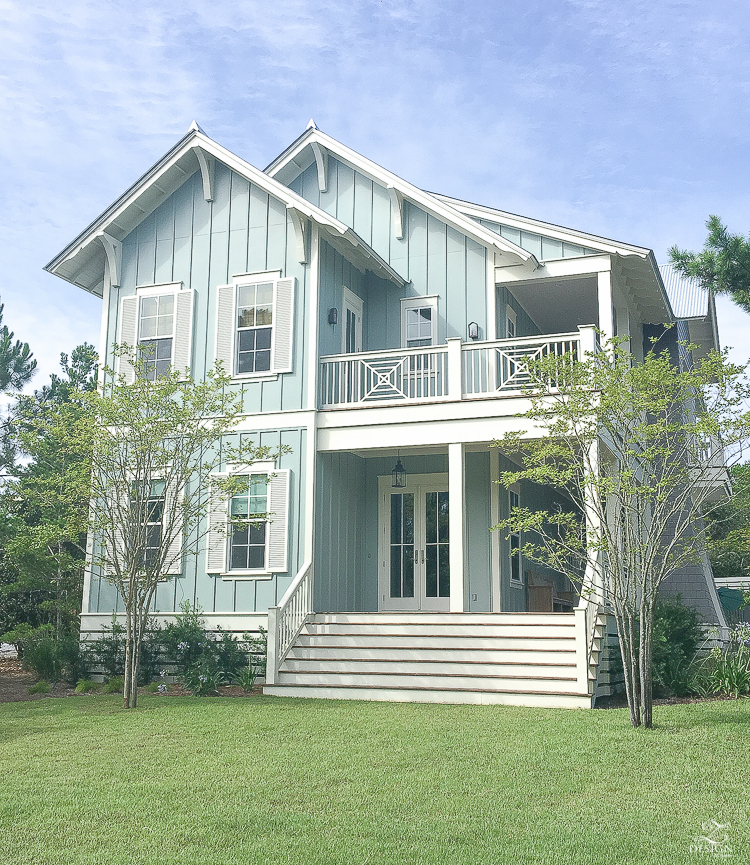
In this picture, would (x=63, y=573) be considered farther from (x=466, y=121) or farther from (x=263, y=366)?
(x=466, y=121)

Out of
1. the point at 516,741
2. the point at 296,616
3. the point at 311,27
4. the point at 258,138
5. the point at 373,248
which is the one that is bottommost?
the point at 516,741

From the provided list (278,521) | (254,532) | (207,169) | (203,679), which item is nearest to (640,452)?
(278,521)

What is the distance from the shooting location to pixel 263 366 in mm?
15750

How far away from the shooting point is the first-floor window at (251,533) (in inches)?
594

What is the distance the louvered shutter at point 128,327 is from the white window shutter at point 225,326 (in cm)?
171

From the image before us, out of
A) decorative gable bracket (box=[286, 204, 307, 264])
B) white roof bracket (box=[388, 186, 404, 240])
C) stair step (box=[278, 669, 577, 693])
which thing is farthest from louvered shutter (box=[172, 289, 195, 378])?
stair step (box=[278, 669, 577, 693])

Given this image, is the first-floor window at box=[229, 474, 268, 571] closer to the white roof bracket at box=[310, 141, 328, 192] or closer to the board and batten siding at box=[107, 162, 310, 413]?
the board and batten siding at box=[107, 162, 310, 413]

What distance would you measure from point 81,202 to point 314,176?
11.1 meters

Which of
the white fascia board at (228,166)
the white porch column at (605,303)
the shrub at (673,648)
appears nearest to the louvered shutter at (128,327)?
Result: the white fascia board at (228,166)

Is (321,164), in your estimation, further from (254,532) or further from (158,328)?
(254,532)

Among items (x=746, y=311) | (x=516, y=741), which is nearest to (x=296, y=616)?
(x=516, y=741)

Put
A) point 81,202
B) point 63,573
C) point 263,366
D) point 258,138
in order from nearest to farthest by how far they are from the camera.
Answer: point 263,366, point 63,573, point 258,138, point 81,202

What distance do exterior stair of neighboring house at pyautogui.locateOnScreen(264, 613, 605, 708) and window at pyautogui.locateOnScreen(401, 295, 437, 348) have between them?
5.41m

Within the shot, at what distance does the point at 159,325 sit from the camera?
54.3 ft
